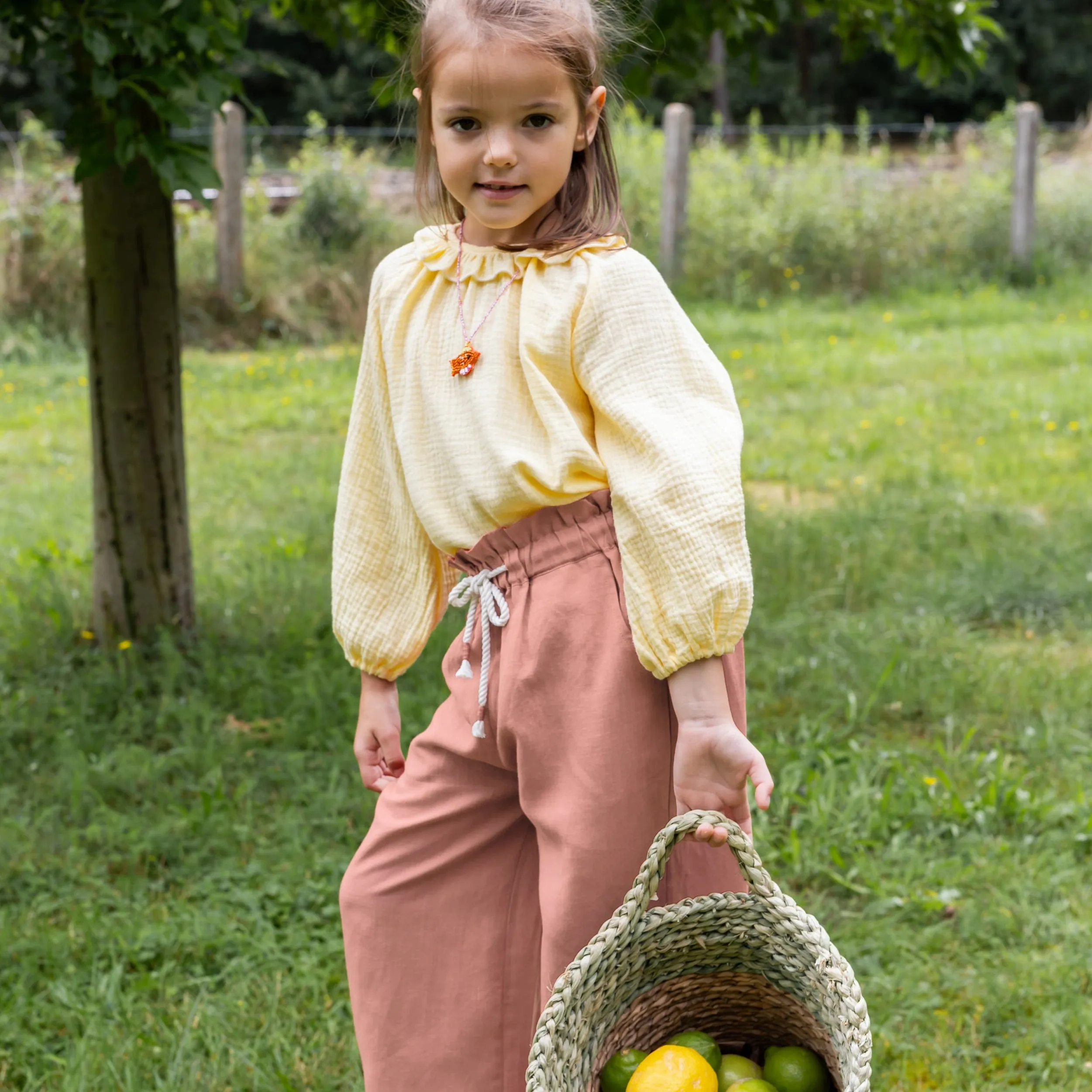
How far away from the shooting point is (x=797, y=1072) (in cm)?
158

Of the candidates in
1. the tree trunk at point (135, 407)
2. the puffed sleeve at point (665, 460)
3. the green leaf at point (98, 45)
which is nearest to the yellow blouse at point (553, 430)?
the puffed sleeve at point (665, 460)

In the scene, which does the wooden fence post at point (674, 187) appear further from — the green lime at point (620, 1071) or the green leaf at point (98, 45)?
the green lime at point (620, 1071)

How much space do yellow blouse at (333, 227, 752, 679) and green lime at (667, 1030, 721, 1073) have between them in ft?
1.61

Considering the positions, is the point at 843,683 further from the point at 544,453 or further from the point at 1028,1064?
the point at 544,453

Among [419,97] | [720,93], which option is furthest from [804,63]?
[419,97]

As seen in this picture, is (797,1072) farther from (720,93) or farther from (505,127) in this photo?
(720,93)

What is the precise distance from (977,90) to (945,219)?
24.2 meters

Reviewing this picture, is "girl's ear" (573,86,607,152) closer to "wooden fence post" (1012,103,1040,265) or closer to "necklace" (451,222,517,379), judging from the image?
"necklace" (451,222,517,379)

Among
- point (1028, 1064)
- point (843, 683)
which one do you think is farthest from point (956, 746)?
point (1028, 1064)

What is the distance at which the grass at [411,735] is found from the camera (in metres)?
2.42

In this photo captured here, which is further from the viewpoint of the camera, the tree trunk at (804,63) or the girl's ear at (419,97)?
the tree trunk at (804,63)

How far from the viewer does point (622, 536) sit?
1.52 m

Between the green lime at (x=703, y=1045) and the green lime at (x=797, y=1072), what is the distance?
6 centimetres

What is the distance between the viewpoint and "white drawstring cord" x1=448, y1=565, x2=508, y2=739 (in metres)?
1.62
